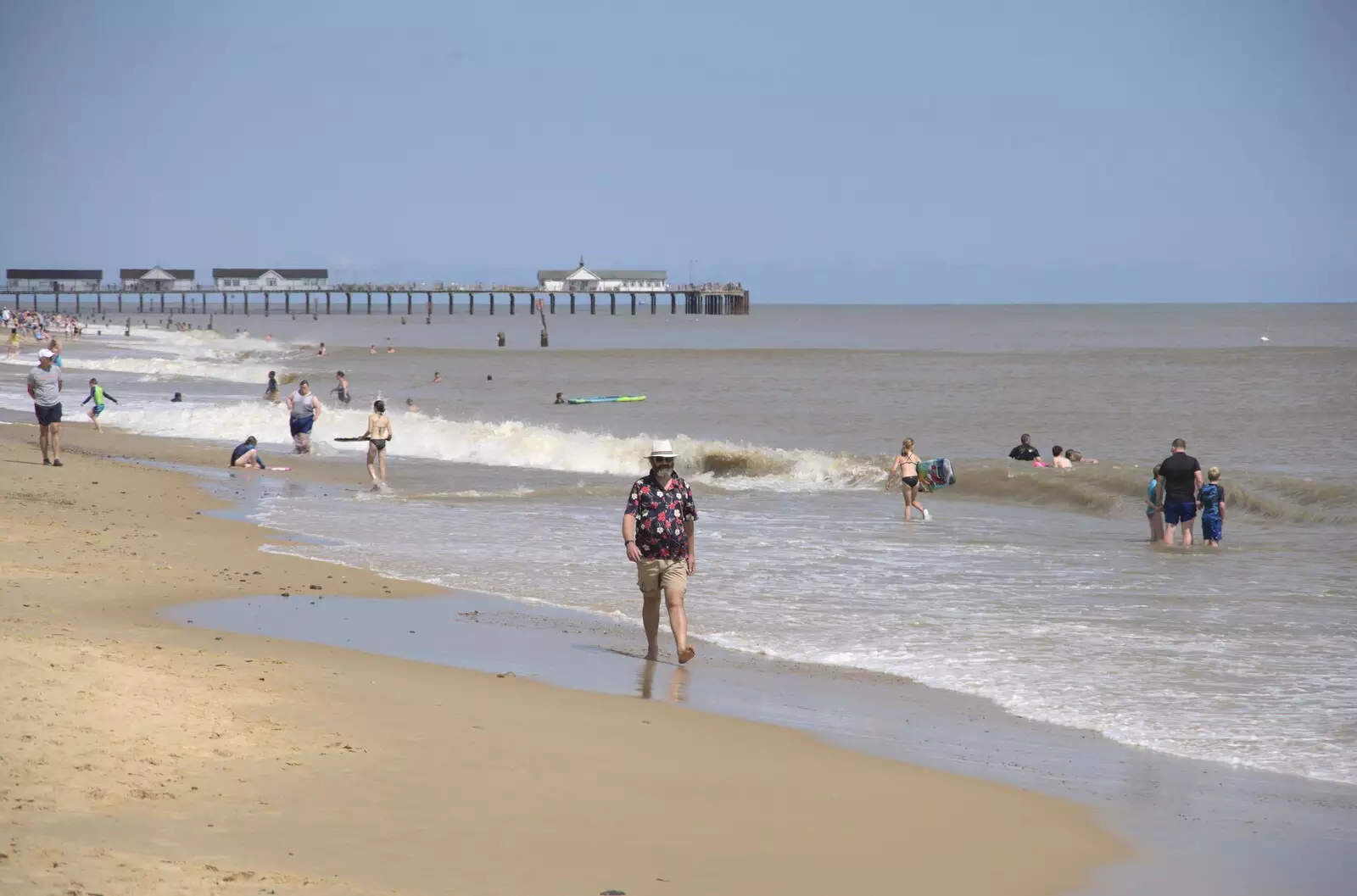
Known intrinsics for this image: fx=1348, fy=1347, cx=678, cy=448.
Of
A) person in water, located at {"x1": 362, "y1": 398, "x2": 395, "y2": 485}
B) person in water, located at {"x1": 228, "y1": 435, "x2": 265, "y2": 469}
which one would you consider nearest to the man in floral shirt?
person in water, located at {"x1": 362, "y1": 398, "x2": 395, "y2": 485}

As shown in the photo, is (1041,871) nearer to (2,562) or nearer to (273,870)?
(273,870)

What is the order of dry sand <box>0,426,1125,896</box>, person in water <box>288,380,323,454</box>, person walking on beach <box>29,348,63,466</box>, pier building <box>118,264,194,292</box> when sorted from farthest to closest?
1. pier building <box>118,264,194,292</box>
2. person in water <box>288,380,323,454</box>
3. person walking on beach <box>29,348,63,466</box>
4. dry sand <box>0,426,1125,896</box>

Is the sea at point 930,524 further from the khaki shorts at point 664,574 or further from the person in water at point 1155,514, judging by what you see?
the khaki shorts at point 664,574

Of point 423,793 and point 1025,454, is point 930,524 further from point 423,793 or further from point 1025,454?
point 423,793

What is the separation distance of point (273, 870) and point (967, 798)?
3.34m

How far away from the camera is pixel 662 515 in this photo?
9.49 m

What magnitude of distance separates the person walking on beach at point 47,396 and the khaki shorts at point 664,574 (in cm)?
1177

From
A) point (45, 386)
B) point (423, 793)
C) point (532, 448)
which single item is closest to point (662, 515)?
point (423, 793)

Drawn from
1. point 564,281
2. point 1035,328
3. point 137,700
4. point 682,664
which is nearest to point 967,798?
point 682,664

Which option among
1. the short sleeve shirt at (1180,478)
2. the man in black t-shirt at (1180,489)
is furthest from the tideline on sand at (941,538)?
the short sleeve shirt at (1180,478)

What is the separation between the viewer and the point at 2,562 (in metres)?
10.8

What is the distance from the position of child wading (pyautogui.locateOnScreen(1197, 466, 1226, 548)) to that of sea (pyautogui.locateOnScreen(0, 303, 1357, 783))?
366 millimetres

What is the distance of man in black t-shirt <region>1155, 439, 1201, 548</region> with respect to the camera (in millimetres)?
16188

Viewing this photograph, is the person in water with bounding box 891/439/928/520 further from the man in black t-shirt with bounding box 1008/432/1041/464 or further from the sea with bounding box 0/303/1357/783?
the man in black t-shirt with bounding box 1008/432/1041/464
